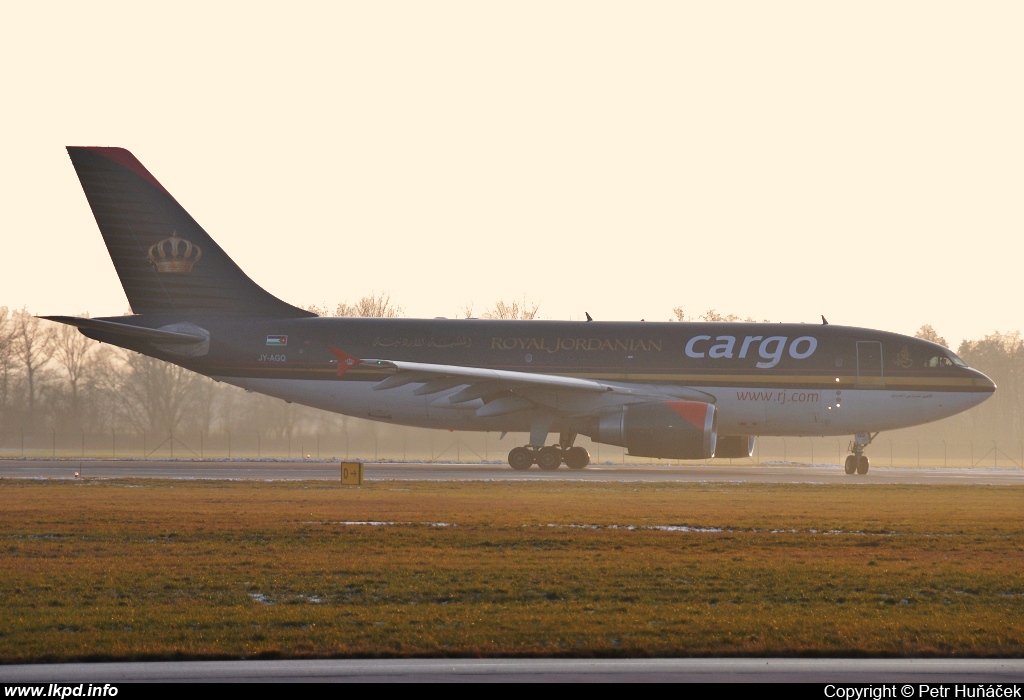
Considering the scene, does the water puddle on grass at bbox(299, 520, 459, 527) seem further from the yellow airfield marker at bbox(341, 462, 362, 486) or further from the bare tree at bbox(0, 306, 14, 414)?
the bare tree at bbox(0, 306, 14, 414)

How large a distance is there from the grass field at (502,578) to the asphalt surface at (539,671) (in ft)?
1.12

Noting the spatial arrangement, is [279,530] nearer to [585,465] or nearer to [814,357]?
[585,465]

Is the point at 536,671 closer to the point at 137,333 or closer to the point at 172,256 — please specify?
the point at 137,333

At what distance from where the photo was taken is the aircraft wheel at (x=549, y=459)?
33.0m

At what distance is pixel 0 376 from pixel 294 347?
132ft

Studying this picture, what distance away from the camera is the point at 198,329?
35219 millimetres

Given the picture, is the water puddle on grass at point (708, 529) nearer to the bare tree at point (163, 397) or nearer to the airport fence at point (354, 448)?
the airport fence at point (354, 448)

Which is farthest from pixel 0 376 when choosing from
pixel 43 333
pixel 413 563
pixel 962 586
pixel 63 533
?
pixel 962 586

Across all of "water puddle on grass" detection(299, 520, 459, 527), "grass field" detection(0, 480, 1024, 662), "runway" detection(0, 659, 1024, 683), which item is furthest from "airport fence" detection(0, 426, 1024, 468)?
"runway" detection(0, 659, 1024, 683)

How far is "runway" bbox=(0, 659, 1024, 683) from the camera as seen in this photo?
25.3ft

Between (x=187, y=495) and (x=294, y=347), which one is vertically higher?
(x=294, y=347)

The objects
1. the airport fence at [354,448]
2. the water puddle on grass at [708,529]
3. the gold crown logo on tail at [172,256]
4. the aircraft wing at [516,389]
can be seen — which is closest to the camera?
the water puddle on grass at [708,529]
